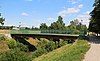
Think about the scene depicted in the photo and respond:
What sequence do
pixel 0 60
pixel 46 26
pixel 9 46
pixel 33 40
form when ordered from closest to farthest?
pixel 0 60, pixel 9 46, pixel 33 40, pixel 46 26

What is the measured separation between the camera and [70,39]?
68188 mm

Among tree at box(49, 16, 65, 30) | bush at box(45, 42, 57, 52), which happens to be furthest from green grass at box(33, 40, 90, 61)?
tree at box(49, 16, 65, 30)

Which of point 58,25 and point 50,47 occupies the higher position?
point 58,25

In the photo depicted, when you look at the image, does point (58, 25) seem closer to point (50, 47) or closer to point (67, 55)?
point (50, 47)

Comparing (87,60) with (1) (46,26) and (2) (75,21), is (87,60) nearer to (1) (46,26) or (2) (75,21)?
(1) (46,26)

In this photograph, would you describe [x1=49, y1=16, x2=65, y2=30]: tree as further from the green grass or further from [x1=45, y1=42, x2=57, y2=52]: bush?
the green grass

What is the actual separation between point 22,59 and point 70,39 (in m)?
46.5

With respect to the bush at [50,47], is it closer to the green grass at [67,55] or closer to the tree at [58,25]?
the green grass at [67,55]

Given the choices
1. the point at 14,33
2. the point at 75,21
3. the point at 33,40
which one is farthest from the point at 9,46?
the point at 75,21

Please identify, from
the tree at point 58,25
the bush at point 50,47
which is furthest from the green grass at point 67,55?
the tree at point 58,25

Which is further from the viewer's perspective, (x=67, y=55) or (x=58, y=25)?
(x=58, y=25)

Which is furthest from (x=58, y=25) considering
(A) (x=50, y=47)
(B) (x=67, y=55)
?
(B) (x=67, y=55)

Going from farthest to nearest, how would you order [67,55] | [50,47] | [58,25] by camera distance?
[58,25]
[50,47]
[67,55]

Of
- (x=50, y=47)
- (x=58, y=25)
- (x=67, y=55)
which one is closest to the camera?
(x=67, y=55)
